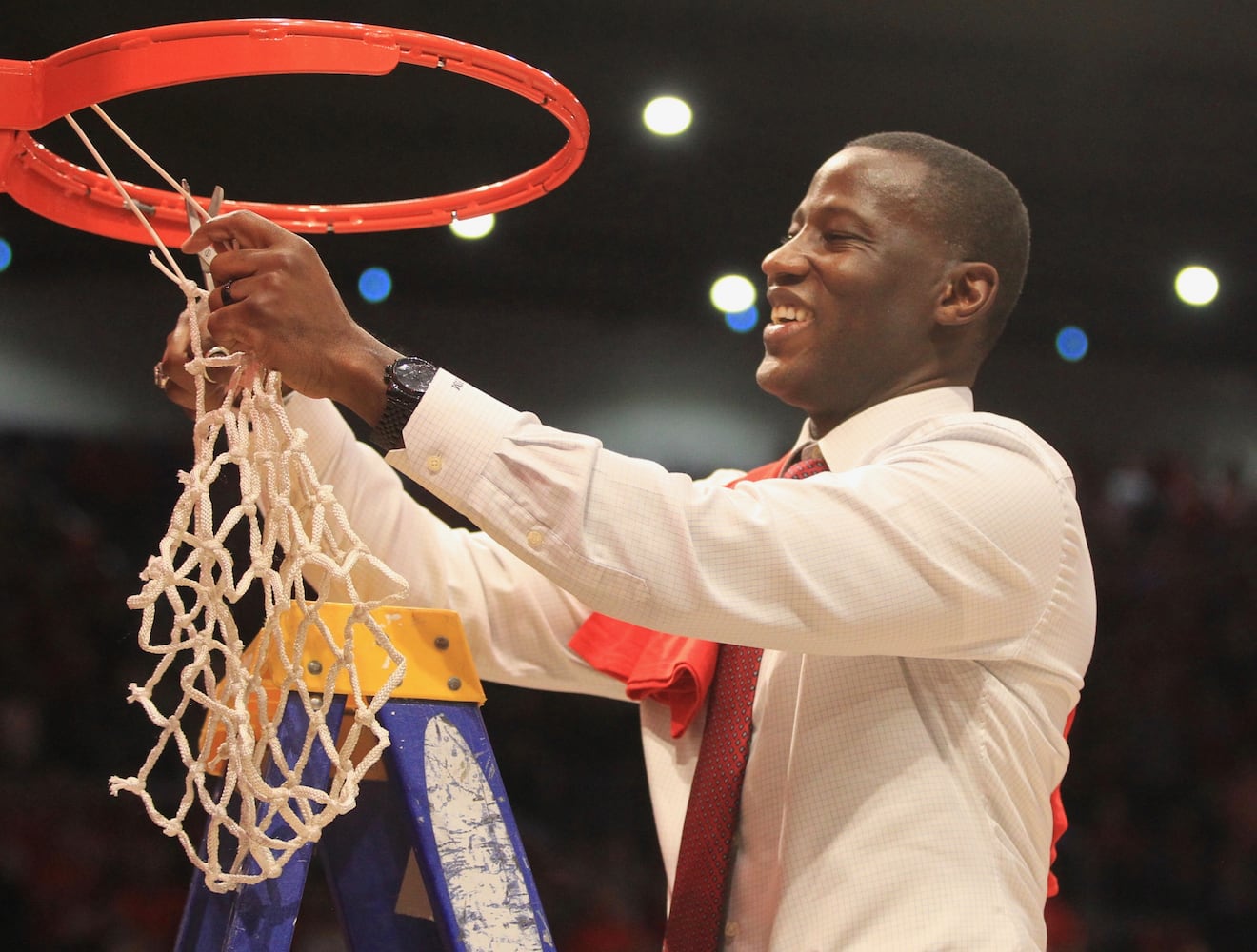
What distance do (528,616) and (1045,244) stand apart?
2331 mm

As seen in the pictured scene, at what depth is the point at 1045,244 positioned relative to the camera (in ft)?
11.9

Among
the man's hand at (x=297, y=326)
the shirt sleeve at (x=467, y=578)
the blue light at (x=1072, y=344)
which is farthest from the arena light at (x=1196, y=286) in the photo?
the man's hand at (x=297, y=326)

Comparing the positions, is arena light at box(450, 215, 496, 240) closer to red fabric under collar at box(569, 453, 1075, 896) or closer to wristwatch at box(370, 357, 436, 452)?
red fabric under collar at box(569, 453, 1075, 896)

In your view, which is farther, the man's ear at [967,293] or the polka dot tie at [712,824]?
the man's ear at [967,293]

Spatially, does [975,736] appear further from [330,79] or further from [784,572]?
A: [330,79]

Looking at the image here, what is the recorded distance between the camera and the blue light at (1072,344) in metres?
4.23

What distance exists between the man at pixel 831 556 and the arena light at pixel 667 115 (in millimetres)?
1439

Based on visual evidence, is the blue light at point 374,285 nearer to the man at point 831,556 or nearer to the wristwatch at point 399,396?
the man at point 831,556

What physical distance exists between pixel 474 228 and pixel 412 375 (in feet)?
8.39

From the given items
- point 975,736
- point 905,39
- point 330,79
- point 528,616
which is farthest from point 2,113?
point 905,39

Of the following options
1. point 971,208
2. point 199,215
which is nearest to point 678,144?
point 971,208

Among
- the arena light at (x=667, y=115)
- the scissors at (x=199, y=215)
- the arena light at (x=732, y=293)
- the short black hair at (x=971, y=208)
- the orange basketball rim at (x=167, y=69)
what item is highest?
the arena light at (x=732, y=293)

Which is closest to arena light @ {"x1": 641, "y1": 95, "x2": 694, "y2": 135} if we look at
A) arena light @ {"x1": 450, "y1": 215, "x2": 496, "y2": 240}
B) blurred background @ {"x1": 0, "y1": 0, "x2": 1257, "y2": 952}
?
blurred background @ {"x1": 0, "y1": 0, "x2": 1257, "y2": 952}

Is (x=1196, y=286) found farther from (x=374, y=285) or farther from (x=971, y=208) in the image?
(x=971, y=208)
